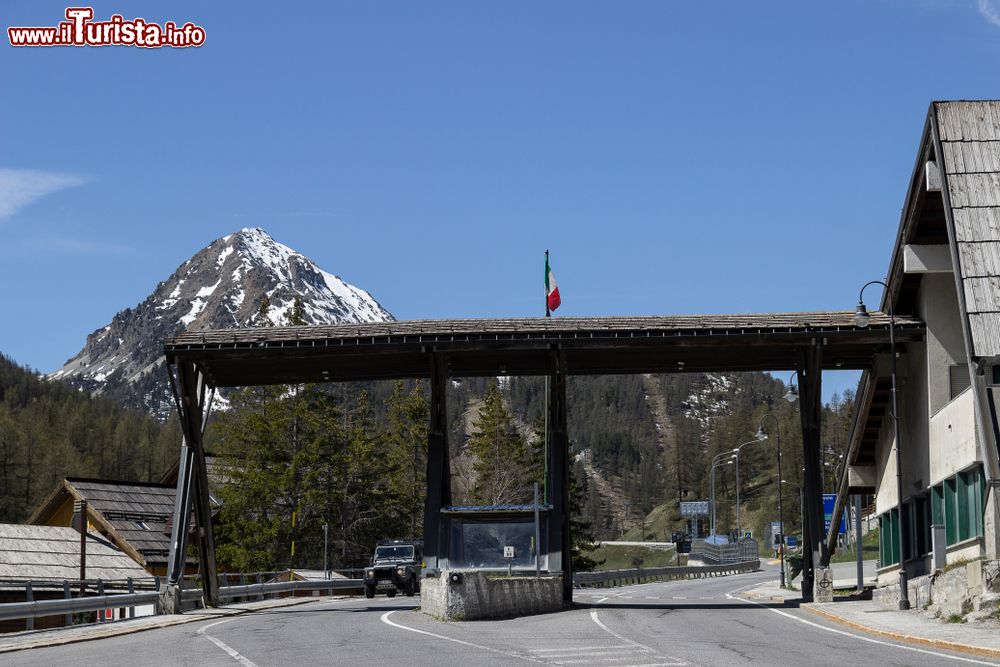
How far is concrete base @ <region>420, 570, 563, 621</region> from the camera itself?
97.7ft

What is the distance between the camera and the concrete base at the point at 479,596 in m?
29.8

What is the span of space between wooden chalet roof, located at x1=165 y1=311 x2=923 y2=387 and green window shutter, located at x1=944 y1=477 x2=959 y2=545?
4.58 meters

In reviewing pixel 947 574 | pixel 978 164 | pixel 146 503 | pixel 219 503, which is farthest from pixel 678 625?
pixel 219 503

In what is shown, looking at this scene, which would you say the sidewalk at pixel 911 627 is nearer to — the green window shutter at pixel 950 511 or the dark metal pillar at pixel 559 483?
the green window shutter at pixel 950 511

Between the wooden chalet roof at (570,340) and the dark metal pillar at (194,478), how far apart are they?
31.3 inches

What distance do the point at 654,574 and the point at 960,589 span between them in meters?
52.2

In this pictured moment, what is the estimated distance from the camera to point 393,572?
48656mm

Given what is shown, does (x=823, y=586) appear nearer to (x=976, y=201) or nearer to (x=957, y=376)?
(x=957, y=376)

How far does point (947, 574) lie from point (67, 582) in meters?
20.2

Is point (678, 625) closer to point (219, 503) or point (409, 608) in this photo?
point (409, 608)

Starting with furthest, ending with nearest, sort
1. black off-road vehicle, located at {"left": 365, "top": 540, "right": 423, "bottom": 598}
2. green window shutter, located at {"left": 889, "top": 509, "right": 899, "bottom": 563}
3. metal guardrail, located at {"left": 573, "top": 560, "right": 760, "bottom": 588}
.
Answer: metal guardrail, located at {"left": 573, "top": 560, "right": 760, "bottom": 588}, black off-road vehicle, located at {"left": 365, "top": 540, "right": 423, "bottom": 598}, green window shutter, located at {"left": 889, "top": 509, "right": 899, "bottom": 563}

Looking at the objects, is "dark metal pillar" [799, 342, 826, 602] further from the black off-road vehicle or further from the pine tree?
the pine tree

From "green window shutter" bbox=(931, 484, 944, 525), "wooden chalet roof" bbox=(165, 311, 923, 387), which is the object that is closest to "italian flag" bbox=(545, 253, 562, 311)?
"wooden chalet roof" bbox=(165, 311, 923, 387)

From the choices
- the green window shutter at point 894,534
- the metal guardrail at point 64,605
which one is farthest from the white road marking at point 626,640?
the green window shutter at point 894,534
